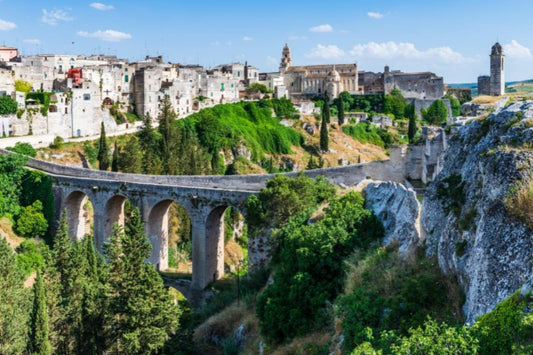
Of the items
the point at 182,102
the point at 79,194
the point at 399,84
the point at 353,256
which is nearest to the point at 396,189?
the point at 353,256

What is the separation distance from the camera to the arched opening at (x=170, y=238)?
1251 inches

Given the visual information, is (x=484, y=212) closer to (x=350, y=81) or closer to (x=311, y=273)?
(x=311, y=273)

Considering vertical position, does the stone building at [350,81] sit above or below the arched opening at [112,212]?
above

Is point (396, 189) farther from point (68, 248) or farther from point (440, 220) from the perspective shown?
point (68, 248)

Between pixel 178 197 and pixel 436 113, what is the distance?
56147mm

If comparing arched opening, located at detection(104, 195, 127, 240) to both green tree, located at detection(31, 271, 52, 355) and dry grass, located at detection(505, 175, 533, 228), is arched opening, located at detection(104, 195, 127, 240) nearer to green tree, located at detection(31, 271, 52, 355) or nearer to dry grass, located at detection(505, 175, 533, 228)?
green tree, located at detection(31, 271, 52, 355)

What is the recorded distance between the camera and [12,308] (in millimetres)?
19750

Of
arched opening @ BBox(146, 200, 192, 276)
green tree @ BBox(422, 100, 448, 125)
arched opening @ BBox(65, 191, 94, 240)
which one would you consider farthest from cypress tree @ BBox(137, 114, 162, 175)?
green tree @ BBox(422, 100, 448, 125)

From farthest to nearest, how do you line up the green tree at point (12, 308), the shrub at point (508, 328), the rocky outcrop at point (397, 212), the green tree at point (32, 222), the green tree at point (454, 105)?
the green tree at point (454, 105)
the green tree at point (32, 222)
the green tree at point (12, 308)
the rocky outcrop at point (397, 212)
the shrub at point (508, 328)

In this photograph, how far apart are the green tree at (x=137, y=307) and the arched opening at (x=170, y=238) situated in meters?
10.9

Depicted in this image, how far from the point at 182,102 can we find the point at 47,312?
47150 mm

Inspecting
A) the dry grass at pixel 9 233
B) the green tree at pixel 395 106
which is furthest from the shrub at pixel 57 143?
the green tree at pixel 395 106

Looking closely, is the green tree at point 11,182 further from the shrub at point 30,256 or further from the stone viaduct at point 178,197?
the shrub at point 30,256

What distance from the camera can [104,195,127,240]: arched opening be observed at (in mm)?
33188
